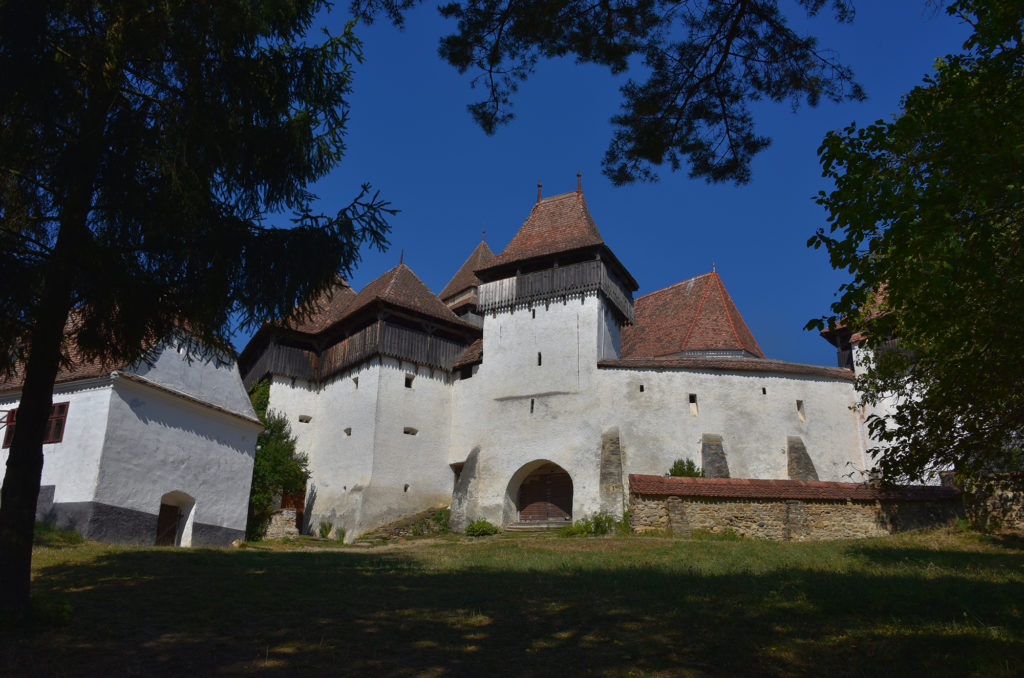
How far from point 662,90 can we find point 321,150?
3926mm

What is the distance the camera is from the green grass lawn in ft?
20.1

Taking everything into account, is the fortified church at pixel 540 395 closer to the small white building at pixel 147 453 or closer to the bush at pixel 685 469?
the bush at pixel 685 469

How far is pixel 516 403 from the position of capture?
27062 mm

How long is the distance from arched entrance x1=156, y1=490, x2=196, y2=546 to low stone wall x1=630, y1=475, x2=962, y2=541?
11.0 metres

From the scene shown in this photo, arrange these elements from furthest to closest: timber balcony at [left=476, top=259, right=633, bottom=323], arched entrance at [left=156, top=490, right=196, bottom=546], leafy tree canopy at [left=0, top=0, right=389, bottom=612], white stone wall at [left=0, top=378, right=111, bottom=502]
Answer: timber balcony at [left=476, top=259, right=633, bottom=323], arched entrance at [left=156, top=490, right=196, bottom=546], white stone wall at [left=0, top=378, right=111, bottom=502], leafy tree canopy at [left=0, top=0, right=389, bottom=612]

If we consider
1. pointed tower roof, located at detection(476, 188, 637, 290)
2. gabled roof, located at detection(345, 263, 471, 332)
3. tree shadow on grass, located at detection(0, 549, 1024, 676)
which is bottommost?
tree shadow on grass, located at detection(0, 549, 1024, 676)

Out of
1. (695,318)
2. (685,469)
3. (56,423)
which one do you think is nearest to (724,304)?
(695,318)

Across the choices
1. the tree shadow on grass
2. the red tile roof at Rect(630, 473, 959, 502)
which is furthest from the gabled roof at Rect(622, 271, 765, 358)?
the tree shadow on grass

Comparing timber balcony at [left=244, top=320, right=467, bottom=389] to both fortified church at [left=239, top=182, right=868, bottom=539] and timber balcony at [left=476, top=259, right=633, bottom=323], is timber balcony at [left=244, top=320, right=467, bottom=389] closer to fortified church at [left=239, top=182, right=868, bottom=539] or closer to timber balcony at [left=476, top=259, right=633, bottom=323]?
fortified church at [left=239, top=182, right=868, bottom=539]

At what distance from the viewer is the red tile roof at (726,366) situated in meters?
25.7

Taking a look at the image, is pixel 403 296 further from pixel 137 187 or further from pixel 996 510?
pixel 137 187

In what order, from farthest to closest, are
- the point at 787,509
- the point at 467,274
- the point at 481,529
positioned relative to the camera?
the point at 467,274, the point at 481,529, the point at 787,509

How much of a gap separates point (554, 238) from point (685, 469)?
9850mm

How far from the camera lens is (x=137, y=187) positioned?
25.2 ft
